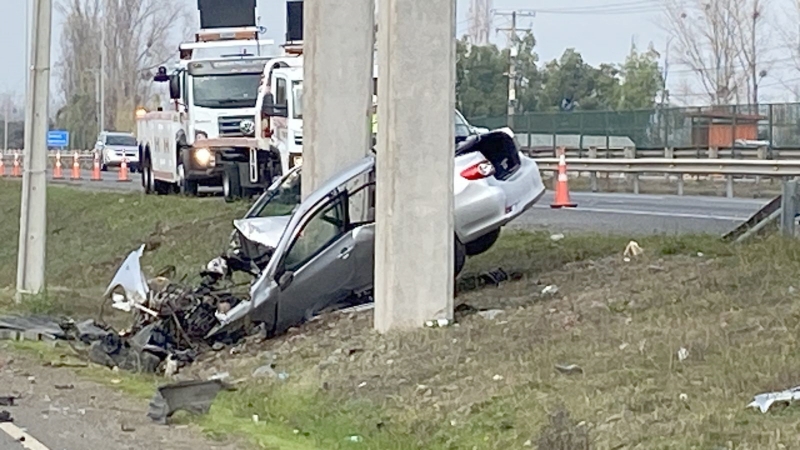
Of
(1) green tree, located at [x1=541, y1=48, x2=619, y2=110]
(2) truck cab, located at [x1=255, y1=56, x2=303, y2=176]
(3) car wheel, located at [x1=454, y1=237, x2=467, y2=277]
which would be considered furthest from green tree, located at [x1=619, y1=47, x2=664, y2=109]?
(3) car wheel, located at [x1=454, y1=237, x2=467, y2=277]

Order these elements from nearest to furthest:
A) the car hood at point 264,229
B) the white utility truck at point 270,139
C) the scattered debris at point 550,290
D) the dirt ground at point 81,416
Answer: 1. the dirt ground at point 81,416
2. the scattered debris at point 550,290
3. the car hood at point 264,229
4. the white utility truck at point 270,139

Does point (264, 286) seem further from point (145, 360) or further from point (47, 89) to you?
point (47, 89)

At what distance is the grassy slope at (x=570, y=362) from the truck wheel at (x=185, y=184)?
16039 millimetres

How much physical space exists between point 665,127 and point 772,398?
34629mm

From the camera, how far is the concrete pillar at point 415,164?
42.4ft

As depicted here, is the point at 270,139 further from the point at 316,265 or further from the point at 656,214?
the point at 316,265

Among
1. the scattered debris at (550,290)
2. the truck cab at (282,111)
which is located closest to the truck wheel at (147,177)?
the truck cab at (282,111)

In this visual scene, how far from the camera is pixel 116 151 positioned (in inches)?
2340

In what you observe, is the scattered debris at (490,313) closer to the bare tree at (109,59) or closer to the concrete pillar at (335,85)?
the concrete pillar at (335,85)

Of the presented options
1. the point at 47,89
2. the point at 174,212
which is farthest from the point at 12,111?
the point at 47,89

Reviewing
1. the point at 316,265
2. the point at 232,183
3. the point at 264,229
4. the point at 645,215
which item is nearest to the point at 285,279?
the point at 316,265

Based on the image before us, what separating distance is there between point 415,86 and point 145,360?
3774mm

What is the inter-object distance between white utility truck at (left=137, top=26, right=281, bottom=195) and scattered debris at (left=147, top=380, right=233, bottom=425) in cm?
1831

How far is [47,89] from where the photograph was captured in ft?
64.0
